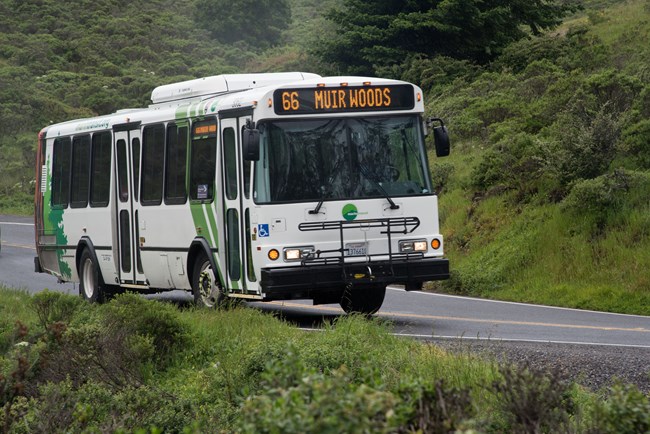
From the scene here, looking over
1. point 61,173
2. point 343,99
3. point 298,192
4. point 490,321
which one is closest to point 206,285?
point 298,192

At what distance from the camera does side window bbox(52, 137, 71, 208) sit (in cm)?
2105

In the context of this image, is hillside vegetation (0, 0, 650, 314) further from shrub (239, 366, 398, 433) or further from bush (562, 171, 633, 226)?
shrub (239, 366, 398, 433)

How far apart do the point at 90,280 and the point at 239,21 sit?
53.6m

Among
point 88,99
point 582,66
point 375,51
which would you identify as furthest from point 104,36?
point 582,66

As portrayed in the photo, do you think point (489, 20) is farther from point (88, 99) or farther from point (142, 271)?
point (88, 99)

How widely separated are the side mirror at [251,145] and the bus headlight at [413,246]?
2.19m

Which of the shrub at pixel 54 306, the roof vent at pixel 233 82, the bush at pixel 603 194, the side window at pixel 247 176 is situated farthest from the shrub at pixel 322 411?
the bush at pixel 603 194

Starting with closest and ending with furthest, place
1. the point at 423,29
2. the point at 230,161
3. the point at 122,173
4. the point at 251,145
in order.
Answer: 1. the point at 251,145
2. the point at 230,161
3. the point at 122,173
4. the point at 423,29

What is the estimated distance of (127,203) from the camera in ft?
61.3

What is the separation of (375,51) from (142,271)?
1577 cm

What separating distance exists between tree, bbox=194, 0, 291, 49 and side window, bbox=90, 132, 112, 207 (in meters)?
51.9

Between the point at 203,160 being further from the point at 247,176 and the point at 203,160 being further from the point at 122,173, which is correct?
the point at 122,173

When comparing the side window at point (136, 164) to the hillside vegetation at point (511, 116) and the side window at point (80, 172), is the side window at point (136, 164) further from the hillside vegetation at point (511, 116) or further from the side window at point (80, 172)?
the hillside vegetation at point (511, 116)

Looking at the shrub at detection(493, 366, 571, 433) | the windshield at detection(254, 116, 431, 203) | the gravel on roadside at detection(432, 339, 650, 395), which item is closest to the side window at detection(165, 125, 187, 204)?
the windshield at detection(254, 116, 431, 203)
